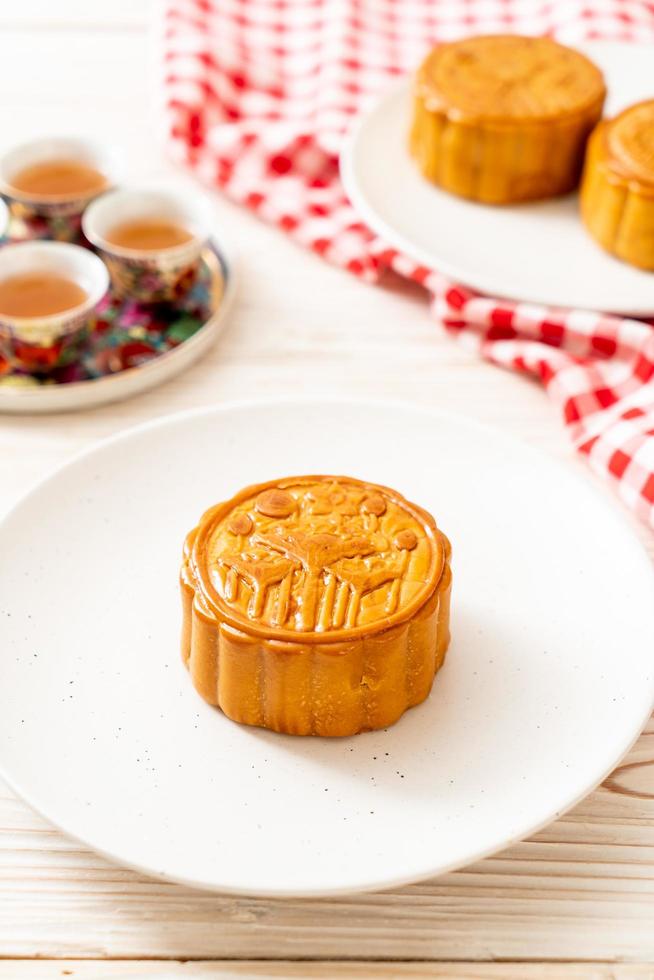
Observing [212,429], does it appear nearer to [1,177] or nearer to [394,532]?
[394,532]

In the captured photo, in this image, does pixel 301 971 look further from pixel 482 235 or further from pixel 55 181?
pixel 55 181

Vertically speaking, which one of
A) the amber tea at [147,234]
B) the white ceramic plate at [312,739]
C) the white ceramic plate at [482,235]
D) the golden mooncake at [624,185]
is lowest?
the white ceramic plate at [312,739]

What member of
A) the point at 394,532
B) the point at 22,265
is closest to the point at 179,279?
the point at 22,265

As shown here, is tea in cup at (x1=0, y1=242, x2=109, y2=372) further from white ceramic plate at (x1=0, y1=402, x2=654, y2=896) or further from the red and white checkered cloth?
the red and white checkered cloth

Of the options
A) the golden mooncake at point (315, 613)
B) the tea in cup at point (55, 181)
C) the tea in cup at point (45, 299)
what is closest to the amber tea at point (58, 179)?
the tea in cup at point (55, 181)

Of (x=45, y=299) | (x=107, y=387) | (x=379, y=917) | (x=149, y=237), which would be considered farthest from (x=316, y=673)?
(x=149, y=237)

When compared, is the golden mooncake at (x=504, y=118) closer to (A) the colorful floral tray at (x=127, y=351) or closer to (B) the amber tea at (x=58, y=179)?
(A) the colorful floral tray at (x=127, y=351)
